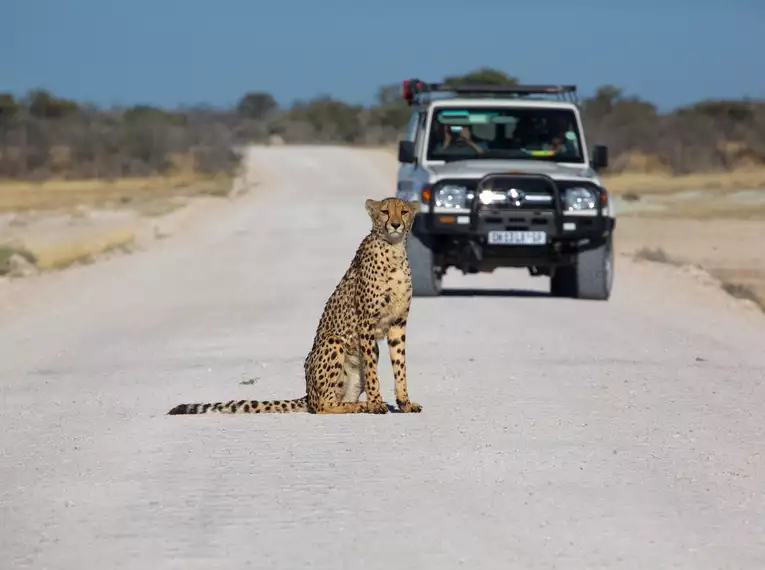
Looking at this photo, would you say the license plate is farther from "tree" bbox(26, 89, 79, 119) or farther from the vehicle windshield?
"tree" bbox(26, 89, 79, 119)

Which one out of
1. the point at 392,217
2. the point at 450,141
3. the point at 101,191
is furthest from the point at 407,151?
the point at 101,191

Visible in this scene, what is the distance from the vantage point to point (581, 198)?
1733 cm

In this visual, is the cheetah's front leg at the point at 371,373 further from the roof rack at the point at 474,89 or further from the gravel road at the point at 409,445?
the roof rack at the point at 474,89

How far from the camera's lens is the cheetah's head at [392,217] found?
9.96m

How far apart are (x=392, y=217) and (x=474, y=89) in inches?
315

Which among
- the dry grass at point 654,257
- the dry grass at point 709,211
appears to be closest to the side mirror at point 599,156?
the dry grass at point 654,257

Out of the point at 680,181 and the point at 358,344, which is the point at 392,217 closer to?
the point at 358,344

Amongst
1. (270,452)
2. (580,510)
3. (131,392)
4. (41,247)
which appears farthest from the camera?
(41,247)

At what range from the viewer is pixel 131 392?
36.6 ft

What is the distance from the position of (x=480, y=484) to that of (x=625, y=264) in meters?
17.5

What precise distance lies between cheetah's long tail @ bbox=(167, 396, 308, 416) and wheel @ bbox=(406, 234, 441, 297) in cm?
752

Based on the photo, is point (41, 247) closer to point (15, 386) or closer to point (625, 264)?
point (625, 264)

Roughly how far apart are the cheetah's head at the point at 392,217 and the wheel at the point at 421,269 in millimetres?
6993

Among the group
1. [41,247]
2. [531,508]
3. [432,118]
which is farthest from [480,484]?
[41,247]
